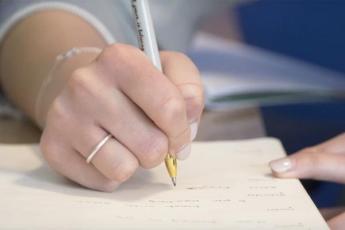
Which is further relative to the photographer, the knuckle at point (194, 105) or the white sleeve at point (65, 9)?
the white sleeve at point (65, 9)

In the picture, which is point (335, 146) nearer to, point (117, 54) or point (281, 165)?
point (281, 165)

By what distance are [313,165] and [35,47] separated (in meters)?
0.34

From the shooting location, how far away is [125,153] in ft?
1.47

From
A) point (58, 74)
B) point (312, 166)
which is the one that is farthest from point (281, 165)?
point (58, 74)

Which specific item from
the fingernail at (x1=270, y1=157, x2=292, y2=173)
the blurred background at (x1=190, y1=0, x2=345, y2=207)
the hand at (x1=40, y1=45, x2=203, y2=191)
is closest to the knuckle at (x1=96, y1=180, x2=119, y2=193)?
the hand at (x1=40, y1=45, x2=203, y2=191)

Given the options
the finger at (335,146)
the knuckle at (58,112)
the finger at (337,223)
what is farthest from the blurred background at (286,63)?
the knuckle at (58,112)

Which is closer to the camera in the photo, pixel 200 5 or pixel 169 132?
pixel 169 132

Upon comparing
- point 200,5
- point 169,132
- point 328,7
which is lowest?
point 328,7

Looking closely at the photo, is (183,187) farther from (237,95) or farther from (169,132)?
(237,95)

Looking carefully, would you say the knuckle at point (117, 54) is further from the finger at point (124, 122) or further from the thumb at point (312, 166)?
the thumb at point (312, 166)

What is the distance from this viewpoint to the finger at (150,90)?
424mm

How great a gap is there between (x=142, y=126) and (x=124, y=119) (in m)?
0.01

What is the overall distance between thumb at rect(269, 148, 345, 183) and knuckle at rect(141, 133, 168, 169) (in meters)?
0.11

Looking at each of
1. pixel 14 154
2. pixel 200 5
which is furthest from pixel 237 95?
pixel 14 154
